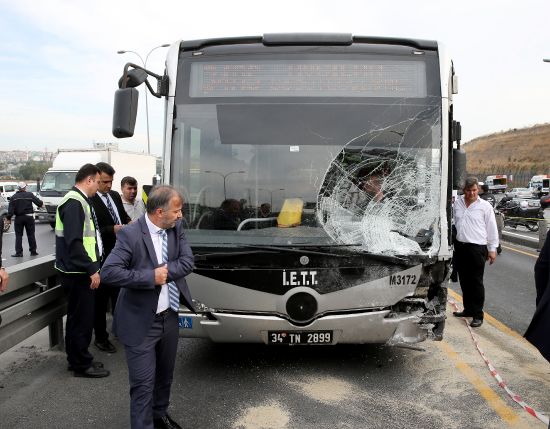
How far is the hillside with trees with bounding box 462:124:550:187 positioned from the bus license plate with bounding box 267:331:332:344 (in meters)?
96.0

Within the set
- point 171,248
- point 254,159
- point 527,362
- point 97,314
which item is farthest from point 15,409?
point 527,362

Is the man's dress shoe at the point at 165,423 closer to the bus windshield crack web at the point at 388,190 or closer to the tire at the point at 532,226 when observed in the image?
the bus windshield crack web at the point at 388,190

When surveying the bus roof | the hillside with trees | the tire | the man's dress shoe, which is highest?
the hillside with trees

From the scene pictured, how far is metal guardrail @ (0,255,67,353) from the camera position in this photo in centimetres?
477

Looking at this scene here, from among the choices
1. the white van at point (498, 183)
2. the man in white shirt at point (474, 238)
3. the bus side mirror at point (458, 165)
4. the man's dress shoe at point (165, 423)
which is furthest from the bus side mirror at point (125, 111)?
the white van at point (498, 183)

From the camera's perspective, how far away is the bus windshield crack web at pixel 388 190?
4.67 meters

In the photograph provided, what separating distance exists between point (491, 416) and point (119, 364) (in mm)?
3354

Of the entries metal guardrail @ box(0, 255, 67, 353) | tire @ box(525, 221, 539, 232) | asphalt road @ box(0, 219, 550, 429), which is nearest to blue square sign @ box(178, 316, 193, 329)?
asphalt road @ box(0, 219, 550, 429)

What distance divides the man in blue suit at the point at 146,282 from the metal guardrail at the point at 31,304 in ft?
5.77

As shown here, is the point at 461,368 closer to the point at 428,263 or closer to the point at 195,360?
the point at 428,263

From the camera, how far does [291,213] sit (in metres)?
4.70

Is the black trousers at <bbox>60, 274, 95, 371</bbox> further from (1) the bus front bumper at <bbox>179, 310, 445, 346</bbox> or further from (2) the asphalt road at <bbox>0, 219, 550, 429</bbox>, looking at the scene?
(1) the bus front bumper at <bbox>179, 310, 445, 346</bbox>

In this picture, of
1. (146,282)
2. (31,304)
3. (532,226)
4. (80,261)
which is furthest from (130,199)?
(532,226)

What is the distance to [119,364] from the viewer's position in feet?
17.5
